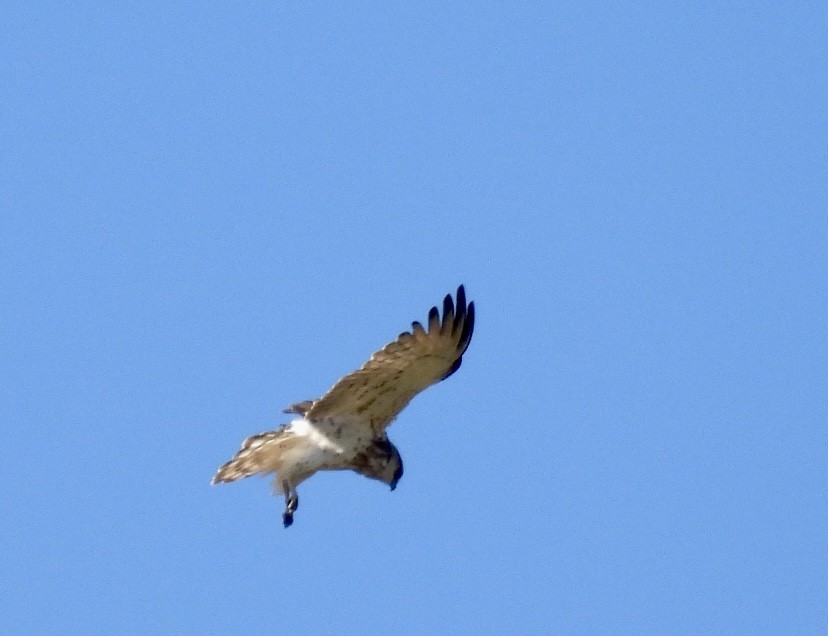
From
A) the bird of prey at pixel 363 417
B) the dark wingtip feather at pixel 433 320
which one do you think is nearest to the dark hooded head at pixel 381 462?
the bird of prey at pixel 363 417

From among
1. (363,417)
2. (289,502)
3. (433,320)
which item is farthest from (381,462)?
(433,320)

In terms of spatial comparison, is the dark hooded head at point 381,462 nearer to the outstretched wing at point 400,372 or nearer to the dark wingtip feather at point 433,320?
the outstretched wing at point 400,372

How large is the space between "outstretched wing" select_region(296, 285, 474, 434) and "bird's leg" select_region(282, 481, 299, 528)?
1.94 ft

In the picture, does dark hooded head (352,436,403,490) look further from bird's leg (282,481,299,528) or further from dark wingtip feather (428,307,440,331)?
dark wingtip feather (428,307,440,331)

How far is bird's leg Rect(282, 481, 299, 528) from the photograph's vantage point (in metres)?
11.9

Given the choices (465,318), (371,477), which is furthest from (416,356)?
(371,477)

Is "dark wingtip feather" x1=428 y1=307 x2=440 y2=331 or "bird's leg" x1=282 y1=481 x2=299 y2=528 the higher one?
"dark wingtip feather" x1=428 y1=307 x2=440 y2=331

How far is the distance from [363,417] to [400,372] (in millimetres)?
503

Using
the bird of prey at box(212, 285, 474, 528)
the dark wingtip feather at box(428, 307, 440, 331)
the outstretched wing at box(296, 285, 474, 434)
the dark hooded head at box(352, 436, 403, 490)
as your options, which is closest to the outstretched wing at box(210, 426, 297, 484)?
the bird of prey at box(212, 285, 474, 528)

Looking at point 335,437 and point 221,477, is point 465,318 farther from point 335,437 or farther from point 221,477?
point 221,477

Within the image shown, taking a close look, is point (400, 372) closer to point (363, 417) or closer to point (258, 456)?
point (363, 417)

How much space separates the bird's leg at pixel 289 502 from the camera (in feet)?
39.0

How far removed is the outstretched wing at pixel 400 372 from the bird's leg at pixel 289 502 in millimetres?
590

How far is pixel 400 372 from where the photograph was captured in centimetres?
1152
